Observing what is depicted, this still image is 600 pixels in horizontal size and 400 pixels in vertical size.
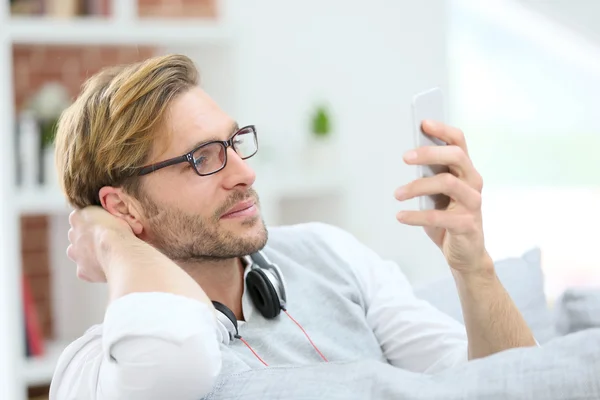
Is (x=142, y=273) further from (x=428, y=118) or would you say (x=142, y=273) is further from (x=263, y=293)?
(x=428, y=118)

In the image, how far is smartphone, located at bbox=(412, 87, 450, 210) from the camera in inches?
53.0

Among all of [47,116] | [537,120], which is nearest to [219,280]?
[47,116]

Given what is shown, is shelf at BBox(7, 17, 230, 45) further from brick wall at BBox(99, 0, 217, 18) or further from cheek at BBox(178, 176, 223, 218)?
cheek at BBox(178, 176, 223, 218)

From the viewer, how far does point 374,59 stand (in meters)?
4.09

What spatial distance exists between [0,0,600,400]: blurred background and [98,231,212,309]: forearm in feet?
5.87

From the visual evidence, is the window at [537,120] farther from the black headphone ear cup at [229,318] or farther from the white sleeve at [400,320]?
Answer: the black headphone ear cup at [229,318]

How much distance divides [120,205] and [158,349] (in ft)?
2.05

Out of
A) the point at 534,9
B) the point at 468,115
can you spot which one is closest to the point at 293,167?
the point at 468,115

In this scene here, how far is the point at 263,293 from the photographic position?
4.98ft

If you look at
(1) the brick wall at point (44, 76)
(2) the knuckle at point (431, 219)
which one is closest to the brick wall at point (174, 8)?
(1) the brick wall at point (44, 76)

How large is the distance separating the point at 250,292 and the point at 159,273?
456 mm

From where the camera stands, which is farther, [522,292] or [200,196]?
[522,292]

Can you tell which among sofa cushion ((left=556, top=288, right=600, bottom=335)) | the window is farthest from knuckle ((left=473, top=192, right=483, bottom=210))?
the window

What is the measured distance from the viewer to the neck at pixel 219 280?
1.55 metres
